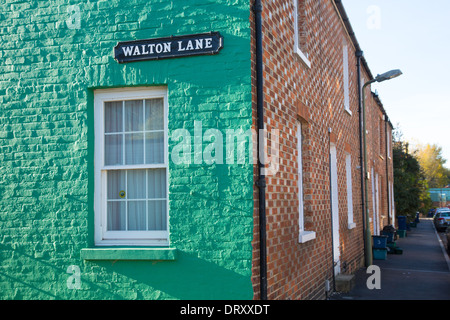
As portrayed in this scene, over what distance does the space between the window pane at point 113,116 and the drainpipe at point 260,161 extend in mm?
1926

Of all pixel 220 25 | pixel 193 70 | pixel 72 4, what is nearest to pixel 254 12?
pixel 220 25

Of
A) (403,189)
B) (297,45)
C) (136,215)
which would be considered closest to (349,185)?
(297,45)

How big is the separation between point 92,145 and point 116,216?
1015 mm

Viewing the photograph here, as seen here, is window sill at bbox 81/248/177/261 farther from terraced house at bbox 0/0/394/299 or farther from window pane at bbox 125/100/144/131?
window pane at bbox 125/100/144/131

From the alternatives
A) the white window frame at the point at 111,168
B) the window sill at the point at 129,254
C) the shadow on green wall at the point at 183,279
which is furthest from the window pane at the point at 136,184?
the shadow on green wall at the point at 183,279

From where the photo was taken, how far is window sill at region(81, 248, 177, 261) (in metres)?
6.18

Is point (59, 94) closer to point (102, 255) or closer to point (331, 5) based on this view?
point (102, 255)

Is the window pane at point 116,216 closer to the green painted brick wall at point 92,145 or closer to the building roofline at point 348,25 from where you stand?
the green painted brick wall at point 92,145

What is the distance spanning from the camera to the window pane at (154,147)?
6664mm

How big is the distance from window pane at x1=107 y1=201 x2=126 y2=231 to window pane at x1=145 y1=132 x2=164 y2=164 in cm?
72

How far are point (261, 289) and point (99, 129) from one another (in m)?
3.03

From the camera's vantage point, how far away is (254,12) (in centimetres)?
644

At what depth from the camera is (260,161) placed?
628 centimetres

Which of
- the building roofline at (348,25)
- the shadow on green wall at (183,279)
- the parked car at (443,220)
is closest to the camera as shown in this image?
the shadow on green wall at (183,279)
